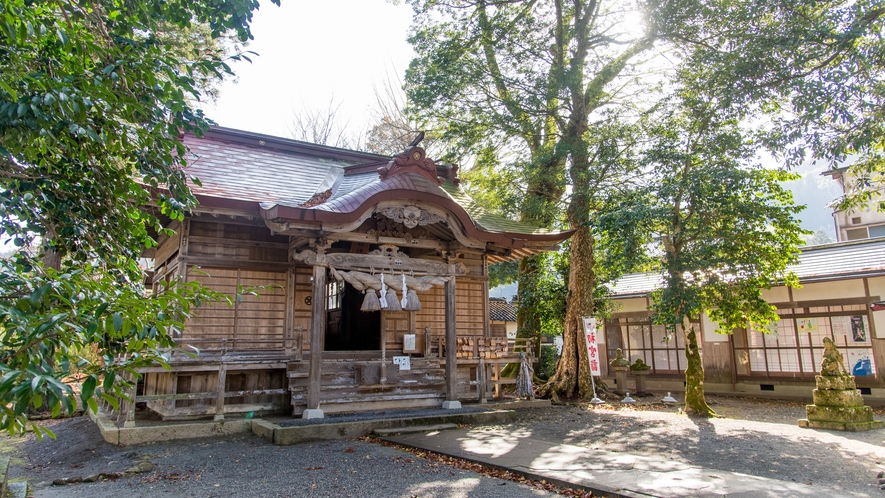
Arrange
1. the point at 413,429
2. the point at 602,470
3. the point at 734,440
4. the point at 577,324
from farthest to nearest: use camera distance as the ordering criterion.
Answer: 1. the point at 577,324
2. the point at 413,429
3. the point at 734,440
4. the point at 602,470

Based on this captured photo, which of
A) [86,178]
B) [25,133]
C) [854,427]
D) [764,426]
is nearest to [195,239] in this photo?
[86,178]

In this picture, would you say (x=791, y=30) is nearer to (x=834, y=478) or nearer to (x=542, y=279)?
(x=834, y=478)

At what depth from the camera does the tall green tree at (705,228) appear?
34.6 feet

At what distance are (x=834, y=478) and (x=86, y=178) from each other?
8096 mm

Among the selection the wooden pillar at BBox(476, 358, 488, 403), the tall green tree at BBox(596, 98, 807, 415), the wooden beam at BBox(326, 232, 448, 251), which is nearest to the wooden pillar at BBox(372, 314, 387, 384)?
the wooden beam at BBox(326, 232, 448, 251)

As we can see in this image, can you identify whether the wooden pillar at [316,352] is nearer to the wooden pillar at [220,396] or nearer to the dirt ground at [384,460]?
the dirt ground at [384,460]

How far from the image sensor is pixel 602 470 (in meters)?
6.23

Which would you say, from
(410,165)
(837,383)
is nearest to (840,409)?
(837,383)


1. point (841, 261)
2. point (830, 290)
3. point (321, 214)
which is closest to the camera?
point (321, 214)

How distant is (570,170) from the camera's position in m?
14.1

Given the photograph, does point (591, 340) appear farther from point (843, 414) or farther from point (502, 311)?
point (502, 311)

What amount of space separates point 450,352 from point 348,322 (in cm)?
422

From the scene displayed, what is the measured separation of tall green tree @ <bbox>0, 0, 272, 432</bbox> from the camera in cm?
242

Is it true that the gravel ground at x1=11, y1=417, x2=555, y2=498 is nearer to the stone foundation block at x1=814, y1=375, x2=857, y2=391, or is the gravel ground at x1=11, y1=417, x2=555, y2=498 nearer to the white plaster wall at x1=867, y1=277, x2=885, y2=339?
the stone foundation block at x1=814, y1=375, x2=857, y2=391
